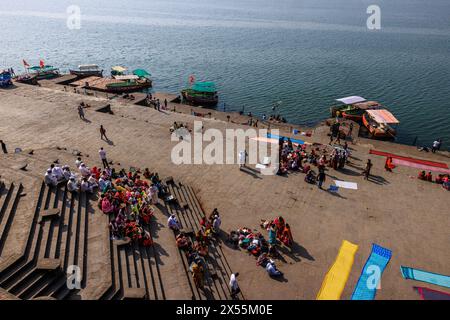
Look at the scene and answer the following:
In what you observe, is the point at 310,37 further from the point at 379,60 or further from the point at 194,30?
the point at 194,30

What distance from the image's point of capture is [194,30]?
133 m

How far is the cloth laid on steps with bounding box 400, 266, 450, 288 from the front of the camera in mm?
14984

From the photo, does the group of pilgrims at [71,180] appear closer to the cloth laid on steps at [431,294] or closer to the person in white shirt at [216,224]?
the person in white shirt at [216,224]

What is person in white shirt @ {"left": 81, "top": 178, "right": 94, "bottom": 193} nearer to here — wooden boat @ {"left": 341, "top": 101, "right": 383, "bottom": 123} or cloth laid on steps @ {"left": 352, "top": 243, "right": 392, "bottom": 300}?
cloth laid on steps @ {"left": 352, "top": 243, "right": 392, "bottom": 300}

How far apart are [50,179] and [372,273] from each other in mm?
17261

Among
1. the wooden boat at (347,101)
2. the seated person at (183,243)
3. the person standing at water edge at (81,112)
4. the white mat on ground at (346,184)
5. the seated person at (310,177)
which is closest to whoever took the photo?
the seated person at (183,243)

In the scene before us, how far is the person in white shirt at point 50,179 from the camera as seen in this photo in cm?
1661

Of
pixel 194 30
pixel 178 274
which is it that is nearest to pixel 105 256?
pixel 178 274

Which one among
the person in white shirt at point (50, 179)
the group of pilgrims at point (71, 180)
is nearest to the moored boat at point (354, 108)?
the group of pilgrims at point (71, 180)

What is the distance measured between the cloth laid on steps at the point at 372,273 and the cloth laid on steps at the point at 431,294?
5.71ft

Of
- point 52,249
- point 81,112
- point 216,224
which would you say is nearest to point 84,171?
point 52,249

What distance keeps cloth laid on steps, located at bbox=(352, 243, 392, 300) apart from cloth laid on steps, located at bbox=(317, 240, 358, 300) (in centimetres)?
65

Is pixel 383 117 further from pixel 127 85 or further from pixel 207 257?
pixel 127 85

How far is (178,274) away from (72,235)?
5211 millimetres
